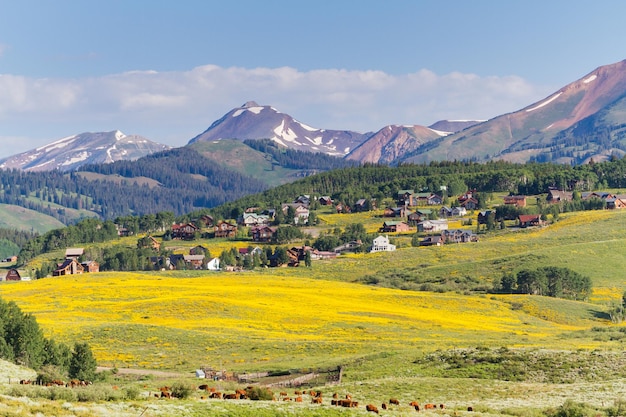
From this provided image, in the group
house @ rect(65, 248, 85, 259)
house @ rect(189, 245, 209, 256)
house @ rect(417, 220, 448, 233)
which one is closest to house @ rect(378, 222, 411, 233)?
house @ rect(417, 220, 448, 233)

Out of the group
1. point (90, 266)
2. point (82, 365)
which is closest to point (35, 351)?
point (82, 365)

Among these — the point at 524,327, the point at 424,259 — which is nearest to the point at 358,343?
the point at 524,327

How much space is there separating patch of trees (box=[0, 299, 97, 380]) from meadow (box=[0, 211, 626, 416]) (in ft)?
10.6

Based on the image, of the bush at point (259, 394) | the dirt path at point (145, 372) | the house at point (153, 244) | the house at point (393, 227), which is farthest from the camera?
the house at point (393, 227)

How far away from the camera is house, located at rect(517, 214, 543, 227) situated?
17375cm

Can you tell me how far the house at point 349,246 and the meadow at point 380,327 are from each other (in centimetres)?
1958

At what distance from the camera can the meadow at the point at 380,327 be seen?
44344mm

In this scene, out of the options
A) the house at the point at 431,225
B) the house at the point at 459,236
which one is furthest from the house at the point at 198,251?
the house at the point at 431,225

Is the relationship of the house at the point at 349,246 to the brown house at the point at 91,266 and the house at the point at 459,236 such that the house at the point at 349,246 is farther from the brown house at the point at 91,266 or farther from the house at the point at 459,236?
the brown house at the point at 91,266

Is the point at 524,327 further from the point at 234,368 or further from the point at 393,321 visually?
the point at 234,368

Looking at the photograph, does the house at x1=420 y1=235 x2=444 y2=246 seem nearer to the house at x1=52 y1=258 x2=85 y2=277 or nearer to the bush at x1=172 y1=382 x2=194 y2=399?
the house at x1=52 y1=258 x2=85 y2=277

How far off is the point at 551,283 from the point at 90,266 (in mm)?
89434

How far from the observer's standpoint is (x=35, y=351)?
165 feet

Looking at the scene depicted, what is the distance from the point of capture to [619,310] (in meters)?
95.1
